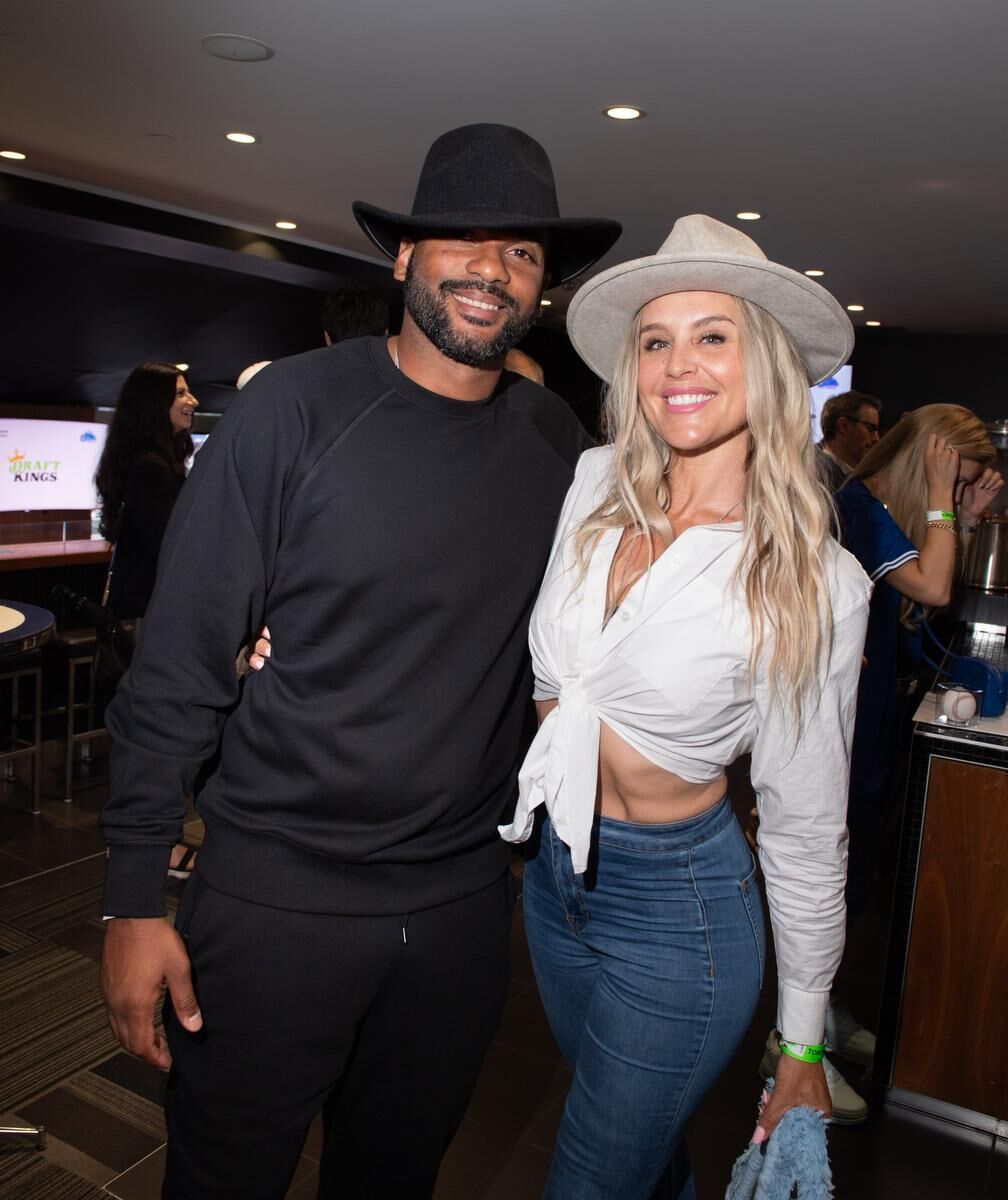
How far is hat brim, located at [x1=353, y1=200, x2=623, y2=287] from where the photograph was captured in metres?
1.49

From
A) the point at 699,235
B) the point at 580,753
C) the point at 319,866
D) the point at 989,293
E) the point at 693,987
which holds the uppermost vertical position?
the point at 989,293

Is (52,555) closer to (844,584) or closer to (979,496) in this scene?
(979,496)

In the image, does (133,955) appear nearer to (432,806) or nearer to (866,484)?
(432,806)

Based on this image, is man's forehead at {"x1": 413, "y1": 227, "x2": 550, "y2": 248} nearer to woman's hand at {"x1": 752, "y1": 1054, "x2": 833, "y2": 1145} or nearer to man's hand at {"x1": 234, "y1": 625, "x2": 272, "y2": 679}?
man's hand at {"x1": 234, "y1": 625, "x2": 272, "y2": 679}

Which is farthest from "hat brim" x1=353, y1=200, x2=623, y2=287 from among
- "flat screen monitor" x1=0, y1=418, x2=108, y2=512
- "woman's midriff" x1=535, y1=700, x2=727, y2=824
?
"flat screen monitor" x1=0, y1=418, x2=108, y2=512

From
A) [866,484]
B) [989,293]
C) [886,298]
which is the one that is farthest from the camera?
[886,298]

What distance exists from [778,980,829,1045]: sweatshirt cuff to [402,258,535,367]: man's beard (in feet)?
3.12

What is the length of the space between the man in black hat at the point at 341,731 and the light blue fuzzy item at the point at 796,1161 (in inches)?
17.1

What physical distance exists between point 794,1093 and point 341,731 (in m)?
0.75

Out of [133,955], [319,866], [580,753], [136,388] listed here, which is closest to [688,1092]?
[580,753]

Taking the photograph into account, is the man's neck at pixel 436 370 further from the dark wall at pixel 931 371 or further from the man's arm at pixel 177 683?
the dark wall at pixel 931 371

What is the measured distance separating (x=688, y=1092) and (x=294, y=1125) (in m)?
0.53

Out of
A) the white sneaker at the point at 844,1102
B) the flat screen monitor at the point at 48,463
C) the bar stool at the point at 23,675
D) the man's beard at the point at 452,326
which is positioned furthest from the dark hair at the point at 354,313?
the flat screen monitor at the point at 48,463

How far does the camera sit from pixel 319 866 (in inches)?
56.2
